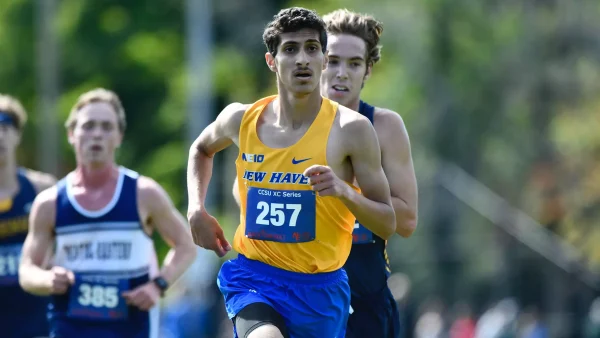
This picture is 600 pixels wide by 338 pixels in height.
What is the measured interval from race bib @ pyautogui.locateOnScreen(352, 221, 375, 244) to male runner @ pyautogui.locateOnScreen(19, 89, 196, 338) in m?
1.47

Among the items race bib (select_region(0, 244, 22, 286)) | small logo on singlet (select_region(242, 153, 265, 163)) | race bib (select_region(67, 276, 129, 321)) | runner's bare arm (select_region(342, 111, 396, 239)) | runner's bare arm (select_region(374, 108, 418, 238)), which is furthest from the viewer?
race bib (select_region(0, 244, 22, 286))

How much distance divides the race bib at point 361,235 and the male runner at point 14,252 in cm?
314

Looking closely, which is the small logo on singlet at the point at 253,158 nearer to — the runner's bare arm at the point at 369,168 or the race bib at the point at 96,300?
the runner's bare arm at the point at 369,168

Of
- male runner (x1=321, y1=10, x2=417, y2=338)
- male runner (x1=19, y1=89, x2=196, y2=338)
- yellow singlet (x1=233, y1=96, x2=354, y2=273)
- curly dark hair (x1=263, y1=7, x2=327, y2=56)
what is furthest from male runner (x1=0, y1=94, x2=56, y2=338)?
curly dark hair (x1=263, y1=7, x2=327, y2=56)

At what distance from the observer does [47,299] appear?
9562 mm

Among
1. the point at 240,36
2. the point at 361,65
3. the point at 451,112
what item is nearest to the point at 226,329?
the point at 451,112

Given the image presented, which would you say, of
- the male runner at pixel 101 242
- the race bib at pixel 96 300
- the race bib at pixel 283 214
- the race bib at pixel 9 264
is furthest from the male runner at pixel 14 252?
the race bib at pixel 283 214

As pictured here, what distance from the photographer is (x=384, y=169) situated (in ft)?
23.1

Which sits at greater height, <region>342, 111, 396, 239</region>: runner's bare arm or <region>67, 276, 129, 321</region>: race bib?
<region>342, 111, 396, 239</region>: runner's bare arm

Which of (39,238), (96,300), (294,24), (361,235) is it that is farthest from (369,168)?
(39,238)

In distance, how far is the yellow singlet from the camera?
6250 millimetres

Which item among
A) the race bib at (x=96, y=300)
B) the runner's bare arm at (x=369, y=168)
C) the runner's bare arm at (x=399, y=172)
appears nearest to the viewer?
the runner's bare arm at (x=369, y=168)

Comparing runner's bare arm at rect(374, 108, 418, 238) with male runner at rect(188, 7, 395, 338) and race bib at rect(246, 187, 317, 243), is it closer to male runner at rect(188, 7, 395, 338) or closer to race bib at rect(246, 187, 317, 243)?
male runner at rect(188, 7, 395, 338)

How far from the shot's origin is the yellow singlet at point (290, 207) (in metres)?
6.25
